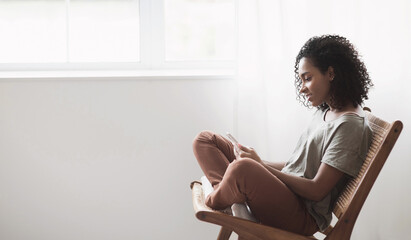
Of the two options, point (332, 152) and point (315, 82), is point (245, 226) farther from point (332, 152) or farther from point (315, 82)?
point (315, 82)

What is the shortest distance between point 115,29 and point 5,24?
524mm

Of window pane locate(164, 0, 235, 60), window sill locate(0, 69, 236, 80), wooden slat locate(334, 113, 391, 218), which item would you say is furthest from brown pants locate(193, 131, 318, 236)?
window pane locate(164, 0, 235, 60)

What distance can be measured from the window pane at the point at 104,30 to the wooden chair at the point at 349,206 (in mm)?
1172

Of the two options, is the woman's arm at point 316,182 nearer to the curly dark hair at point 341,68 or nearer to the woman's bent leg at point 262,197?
the woman's bent leg at point 262,197

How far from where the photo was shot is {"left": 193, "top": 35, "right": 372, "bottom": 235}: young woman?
1645 millimetres

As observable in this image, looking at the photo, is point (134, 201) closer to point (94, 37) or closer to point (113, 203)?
point (113, 203)

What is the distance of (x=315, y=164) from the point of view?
178 centimetres

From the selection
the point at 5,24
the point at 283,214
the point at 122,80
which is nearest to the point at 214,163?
the point at 283,214

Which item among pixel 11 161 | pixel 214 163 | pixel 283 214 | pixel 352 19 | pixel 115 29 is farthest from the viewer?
pixel 115 29

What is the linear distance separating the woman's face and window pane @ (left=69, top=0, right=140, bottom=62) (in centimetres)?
109

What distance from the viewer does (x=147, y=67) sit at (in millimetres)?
2650

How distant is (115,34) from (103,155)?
589 mm

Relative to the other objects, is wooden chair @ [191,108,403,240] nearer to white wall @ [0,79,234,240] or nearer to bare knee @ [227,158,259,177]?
bare knee @ [227,158,259,177]

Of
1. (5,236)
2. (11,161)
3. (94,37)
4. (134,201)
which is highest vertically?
(94,37)
